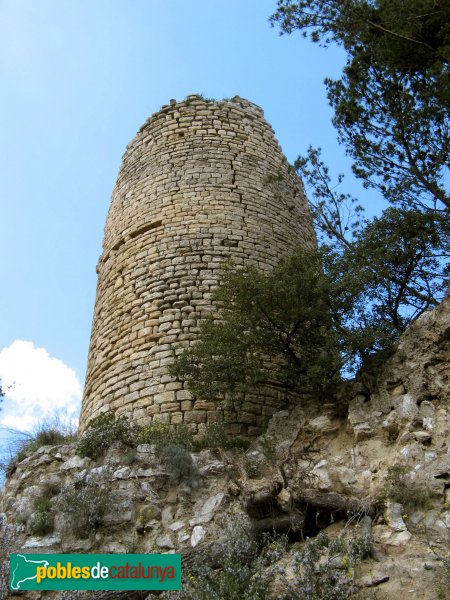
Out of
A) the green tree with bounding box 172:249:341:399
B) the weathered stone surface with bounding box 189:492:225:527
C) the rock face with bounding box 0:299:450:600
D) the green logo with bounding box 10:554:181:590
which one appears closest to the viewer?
the rock face with bounding box 0:299:450:600

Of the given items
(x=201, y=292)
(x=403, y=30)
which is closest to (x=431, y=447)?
(x=201, y=292)

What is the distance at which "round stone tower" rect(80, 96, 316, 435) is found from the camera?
7.06 meters

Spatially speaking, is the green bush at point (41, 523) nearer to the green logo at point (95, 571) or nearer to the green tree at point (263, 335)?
the green logo at point (95, 571)

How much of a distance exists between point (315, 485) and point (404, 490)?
0.73 m

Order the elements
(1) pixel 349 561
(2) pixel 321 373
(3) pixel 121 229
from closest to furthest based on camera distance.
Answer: (1) pixel 349 561, (2) pixel 321 373, (3) pixel 121 229

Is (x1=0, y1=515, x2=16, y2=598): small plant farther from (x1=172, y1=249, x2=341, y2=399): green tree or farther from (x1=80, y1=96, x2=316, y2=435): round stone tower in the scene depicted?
(x1=172, y1=249, x2=341, y2=399): green tree

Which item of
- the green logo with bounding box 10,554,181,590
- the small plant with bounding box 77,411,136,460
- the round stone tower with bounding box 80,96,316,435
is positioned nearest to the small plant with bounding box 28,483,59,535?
the green logo with bounding box 10,554,181,590

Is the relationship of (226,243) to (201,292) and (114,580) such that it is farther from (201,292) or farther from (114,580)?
(114,580)

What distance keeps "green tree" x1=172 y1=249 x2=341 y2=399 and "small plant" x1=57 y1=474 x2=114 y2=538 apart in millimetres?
1529

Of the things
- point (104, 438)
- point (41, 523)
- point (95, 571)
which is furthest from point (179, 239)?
point (95, 571)

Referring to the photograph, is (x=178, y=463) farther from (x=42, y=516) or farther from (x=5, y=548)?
(x=5, y=548)

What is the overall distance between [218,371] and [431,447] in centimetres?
227

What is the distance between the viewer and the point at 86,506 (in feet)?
17.1

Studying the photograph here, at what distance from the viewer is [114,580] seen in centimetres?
451
